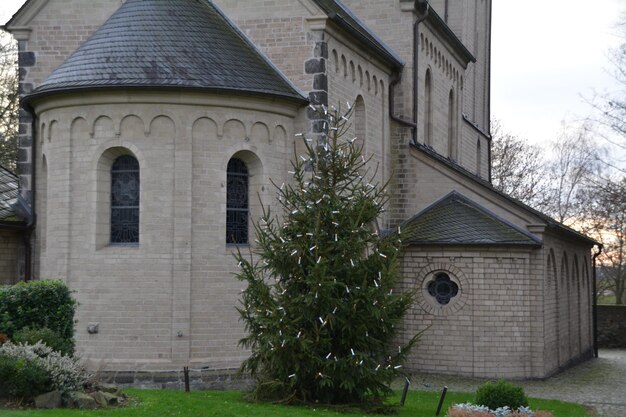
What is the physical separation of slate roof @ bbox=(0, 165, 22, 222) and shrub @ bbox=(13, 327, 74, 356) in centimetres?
717

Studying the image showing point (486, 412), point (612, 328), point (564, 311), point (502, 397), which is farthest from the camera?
point (612, 328)

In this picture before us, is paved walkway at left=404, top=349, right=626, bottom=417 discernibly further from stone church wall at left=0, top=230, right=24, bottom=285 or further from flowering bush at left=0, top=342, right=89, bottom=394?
flowering bush at left=0, top=342, right=89, bottom=394

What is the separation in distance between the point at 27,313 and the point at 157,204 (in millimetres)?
4771

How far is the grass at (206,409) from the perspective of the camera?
47.1 ft

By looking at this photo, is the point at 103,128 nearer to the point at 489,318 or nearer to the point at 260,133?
the point at 260,133

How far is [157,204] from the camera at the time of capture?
21.0 m

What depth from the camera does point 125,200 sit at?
2152 cm

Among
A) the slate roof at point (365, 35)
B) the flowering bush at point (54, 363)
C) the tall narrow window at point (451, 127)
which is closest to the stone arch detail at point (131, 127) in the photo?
the slate roof at point (365, 35)

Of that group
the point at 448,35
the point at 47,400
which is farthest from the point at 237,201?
the point at 448,35

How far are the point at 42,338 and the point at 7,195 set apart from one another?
375 inches

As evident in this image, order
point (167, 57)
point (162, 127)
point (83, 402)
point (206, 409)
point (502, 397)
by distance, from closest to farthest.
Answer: point (83, 402), point (206, 409), point (502, 397), point (162, 127), point (167, 57)

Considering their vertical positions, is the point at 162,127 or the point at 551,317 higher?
the point at 162,127

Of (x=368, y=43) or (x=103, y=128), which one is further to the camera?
(x=368, y=43)

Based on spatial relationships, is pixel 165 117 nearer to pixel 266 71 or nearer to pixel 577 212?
pixel 266 71
